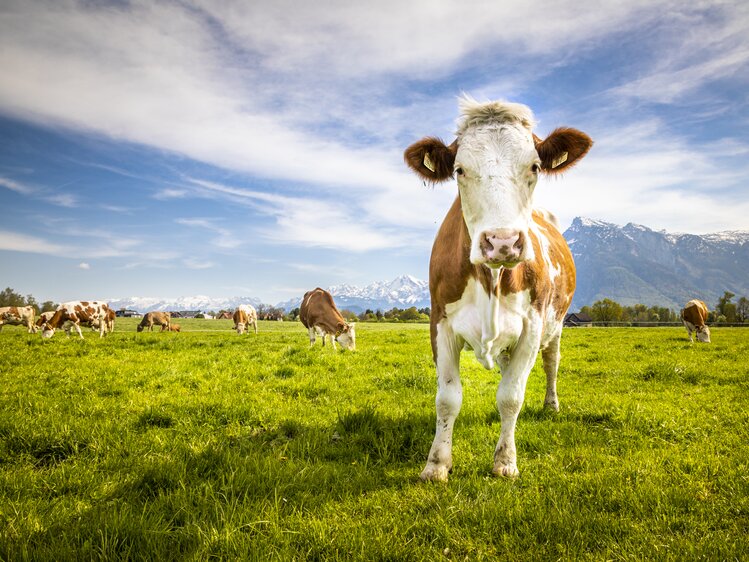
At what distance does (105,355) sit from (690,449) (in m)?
12.8

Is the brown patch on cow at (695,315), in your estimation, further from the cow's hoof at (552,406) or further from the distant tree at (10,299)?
the distant tree at (10,299)

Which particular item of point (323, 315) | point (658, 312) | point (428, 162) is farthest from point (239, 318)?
point (658, 312)

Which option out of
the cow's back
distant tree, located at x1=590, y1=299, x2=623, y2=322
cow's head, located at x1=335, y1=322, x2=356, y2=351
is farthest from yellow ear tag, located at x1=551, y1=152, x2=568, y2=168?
distant tree, located at x1=590, y1=299, x2=623, y2=322

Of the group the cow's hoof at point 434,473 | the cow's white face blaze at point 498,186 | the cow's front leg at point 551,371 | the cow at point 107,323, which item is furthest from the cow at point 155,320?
the cow's white face blaze at point 498,186

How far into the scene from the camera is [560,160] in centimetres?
420

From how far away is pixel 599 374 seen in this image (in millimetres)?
10375

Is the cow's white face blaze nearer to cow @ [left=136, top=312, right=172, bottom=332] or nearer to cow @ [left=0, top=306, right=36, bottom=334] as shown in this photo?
cow @ [left=0, top=306, right=36, bottom=334]

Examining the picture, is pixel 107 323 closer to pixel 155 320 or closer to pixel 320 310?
pixel 155 320

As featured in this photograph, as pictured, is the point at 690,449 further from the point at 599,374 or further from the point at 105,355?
the point at 105,355

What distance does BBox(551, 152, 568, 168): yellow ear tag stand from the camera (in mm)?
4150

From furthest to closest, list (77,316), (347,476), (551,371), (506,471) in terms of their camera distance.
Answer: (77,316) < (551,371) < (506,471) < (347,476)

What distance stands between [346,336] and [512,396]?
14.0 metres

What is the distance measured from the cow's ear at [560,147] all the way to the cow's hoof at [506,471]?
2926 millimetres

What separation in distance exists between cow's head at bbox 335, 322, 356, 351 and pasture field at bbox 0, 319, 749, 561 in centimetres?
996
